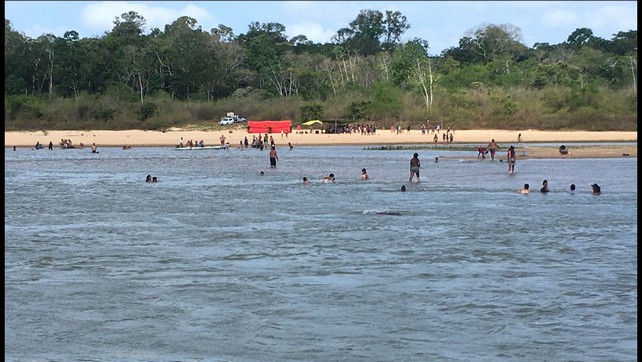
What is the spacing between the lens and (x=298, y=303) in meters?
15.0

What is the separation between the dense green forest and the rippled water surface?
5164 centimetres

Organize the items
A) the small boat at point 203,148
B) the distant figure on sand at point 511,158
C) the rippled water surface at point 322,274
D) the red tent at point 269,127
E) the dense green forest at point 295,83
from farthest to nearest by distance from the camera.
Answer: the dense green forest at point 295,83 < the red tent at point 269,127 < the small boat at point 203,148 < the distant figure on sand at point 511,158 < the rippled water surface at point 322,274

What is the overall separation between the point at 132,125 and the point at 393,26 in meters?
55.3

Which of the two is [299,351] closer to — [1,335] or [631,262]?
[1,335]

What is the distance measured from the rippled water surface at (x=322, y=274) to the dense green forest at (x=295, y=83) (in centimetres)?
5164

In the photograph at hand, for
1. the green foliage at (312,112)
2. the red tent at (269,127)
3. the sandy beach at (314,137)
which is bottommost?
the sandy beach at (314,137)

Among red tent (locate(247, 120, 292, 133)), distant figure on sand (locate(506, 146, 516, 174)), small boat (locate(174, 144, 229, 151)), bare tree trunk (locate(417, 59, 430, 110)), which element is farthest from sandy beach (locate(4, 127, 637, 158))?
distant figure on sand (locate(506, 146, 516, 174))

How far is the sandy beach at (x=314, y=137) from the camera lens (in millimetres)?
73938

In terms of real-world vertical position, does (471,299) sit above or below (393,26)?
below

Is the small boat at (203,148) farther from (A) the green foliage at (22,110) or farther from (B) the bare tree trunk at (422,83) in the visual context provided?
(A) the green foliage at (22,110)

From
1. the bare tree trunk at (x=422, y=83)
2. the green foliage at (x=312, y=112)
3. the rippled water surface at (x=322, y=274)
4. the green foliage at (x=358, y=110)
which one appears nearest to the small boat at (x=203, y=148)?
the green foliage at (x=312, y=112)

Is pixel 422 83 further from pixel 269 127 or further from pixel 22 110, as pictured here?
pixel 22 110

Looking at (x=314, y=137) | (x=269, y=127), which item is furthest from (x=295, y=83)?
(x=314, y=137)

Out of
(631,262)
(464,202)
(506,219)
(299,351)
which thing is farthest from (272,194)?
(299,351)
